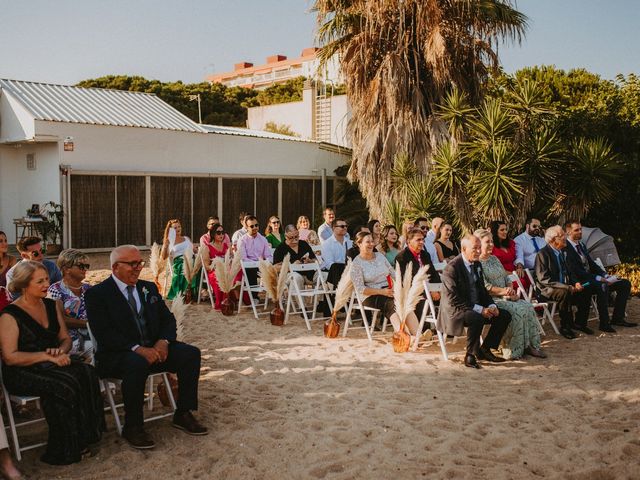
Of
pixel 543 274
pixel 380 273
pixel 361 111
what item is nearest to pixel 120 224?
pixel 361 111

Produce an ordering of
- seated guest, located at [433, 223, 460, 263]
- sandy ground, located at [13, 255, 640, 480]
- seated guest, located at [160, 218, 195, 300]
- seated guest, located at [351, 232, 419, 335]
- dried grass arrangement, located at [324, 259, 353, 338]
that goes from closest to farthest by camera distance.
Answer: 1. sandy ground, located at [13, 255, 640, 480]
2. seated guest, located at [351, 232, 419, 335]
3. dried grass arrangement, located at [324, 259, 353, 338]
4. seated guest, located at [433, 223, 460, 263]
5. seated guest, located at [160, 218, 195, 300]

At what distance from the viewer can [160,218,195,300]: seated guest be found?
10688mm

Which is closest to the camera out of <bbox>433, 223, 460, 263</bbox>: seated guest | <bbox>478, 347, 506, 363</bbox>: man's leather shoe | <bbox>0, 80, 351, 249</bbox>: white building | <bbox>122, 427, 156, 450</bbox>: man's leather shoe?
<bbox>122, 427, 156, 450</bbox>: man's leather shoe

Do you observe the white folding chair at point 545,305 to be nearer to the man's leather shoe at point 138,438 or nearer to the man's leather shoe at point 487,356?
the man's leather shoe at point 487,356

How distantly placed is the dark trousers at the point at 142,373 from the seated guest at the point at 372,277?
3290 mm

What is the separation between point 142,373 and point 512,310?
14.1ft

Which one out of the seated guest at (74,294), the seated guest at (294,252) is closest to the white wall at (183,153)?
the seated guest at (294,252)

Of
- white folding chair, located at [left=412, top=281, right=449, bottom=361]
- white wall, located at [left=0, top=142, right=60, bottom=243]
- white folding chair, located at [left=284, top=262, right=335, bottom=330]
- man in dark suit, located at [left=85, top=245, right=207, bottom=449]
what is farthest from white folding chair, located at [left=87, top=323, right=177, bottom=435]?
white wall, located at [left=0, top=142, right=60, bottom=243]

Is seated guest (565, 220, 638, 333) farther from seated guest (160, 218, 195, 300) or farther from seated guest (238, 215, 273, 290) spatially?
seated guest (160, 218, 195, 300)

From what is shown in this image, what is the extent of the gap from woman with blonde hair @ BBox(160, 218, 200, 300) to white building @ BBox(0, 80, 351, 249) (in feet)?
20.1

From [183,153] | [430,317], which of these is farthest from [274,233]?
[183,153]

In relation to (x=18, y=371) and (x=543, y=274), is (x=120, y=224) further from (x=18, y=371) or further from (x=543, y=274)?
(x=18, y=371)

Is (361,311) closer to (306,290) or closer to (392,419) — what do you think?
(306,290)

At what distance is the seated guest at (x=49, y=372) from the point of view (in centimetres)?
449
